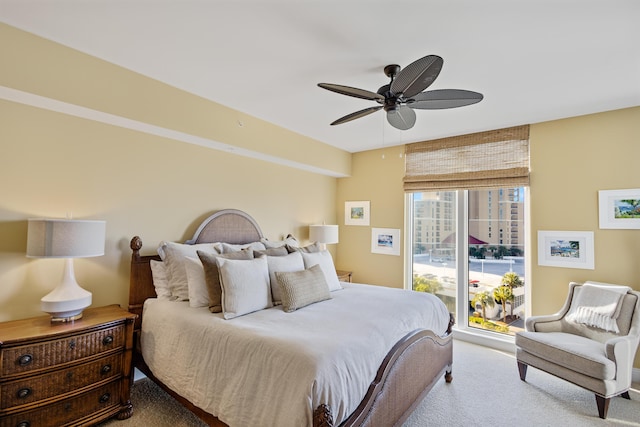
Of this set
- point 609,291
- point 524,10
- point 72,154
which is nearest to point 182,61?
point 72,154

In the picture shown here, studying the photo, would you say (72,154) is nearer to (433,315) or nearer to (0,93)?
(0,93)

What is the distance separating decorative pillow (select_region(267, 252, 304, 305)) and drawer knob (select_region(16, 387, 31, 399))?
1.61m

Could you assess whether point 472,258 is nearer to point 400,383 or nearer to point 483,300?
point 483,300

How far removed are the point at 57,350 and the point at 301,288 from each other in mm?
1676

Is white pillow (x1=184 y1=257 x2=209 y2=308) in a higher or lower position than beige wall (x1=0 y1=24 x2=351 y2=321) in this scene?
lower

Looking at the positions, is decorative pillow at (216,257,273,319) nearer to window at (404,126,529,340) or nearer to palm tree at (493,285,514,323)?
window at (404,126,529,340)

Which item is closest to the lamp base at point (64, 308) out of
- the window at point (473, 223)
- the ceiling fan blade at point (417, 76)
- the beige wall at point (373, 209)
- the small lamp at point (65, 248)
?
the small lamp at point (65, 248)

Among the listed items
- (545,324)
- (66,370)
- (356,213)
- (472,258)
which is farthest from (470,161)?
(66,370)

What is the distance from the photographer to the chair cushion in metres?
2.35

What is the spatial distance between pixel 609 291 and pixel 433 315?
168 cm

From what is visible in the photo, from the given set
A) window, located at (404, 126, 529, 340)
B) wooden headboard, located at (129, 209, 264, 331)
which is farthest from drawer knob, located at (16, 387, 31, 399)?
window, located at (404, 126, 529, 340)

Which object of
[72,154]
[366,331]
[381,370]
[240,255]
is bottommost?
[381,370]

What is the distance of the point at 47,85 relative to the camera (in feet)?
6.88

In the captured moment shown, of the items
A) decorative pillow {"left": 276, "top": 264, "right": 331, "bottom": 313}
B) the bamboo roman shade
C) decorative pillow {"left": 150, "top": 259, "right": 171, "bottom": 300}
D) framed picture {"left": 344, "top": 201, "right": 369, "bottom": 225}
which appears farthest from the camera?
framed picture {"left": 344, "top": 201, "right": 369, "bottom": 225}
